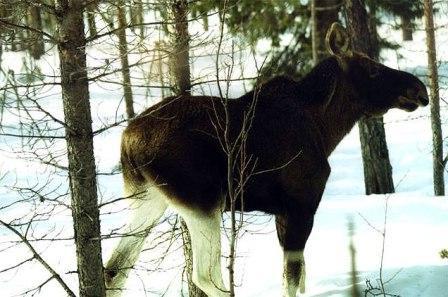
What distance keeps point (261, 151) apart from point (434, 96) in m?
6.90

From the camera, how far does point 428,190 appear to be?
15344mm

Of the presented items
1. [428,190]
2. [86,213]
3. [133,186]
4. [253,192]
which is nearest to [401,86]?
[253,192]

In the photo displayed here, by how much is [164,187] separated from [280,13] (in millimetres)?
13829

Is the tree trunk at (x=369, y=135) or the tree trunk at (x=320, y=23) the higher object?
the tree trunk at (x=320, y=23)

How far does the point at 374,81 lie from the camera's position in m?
6.74

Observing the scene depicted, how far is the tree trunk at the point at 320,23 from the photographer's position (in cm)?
1825

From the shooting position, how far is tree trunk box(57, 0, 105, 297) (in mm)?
4906

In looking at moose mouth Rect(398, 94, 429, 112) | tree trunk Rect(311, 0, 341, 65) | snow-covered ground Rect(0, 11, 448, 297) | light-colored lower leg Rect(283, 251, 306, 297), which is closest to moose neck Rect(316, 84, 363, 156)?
moose mouth Rect(398, 94, 429, 112)

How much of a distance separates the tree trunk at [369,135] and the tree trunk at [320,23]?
19.3 feet

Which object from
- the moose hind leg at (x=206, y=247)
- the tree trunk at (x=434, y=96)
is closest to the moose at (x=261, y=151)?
the moose hind leg at (x=206, y=247)

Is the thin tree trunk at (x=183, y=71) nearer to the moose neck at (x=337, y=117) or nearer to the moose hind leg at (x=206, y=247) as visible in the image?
the moose hind leg at (x=206, y=247)

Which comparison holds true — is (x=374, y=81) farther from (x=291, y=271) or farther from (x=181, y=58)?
(x=291, y=271)

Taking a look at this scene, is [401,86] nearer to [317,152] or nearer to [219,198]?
[317,152]

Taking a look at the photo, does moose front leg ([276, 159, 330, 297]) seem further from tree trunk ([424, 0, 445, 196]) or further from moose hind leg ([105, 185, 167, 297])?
tree trunk ([424, 0, 445, 196])
